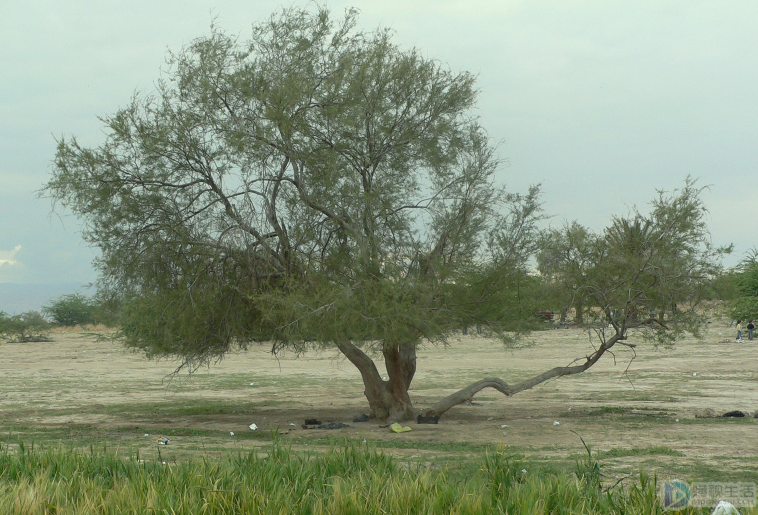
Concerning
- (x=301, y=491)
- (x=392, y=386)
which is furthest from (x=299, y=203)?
(x=301, y=491)

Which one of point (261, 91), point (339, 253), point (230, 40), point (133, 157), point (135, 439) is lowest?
point (135, 439)

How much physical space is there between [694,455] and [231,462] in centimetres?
860

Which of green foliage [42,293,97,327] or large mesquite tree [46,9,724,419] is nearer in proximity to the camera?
large mesquite tree [46,9,724,419]

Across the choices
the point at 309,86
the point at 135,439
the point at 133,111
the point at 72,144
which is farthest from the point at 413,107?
the point at 135,439

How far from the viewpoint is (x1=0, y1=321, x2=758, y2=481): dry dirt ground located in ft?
47.3

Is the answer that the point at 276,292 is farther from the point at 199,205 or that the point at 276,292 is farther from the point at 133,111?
the point at 133,111

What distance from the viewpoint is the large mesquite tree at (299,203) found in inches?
661

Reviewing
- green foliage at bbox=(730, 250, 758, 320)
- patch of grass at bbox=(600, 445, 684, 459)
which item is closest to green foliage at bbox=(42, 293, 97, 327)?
green foliage at bbox=(730, 250, 758, 320)

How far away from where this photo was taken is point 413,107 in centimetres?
1831

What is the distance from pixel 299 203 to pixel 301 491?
10.7 m

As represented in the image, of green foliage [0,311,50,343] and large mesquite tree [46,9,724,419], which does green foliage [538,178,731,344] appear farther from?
green foliage [0,311,50,343]

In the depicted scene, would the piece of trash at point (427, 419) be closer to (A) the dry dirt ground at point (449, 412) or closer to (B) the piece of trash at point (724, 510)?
(A) the dry dirt ground at point (449, 412)

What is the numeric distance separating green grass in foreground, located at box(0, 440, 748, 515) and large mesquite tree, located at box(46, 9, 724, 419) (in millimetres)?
8048

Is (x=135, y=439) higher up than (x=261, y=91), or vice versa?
(x=261, y=91)
